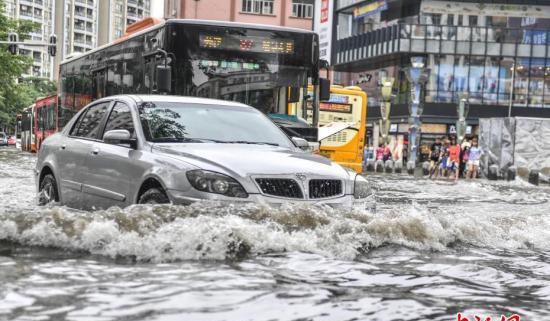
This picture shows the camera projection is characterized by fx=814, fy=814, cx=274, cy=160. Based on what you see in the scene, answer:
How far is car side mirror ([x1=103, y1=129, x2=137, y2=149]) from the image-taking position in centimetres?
716

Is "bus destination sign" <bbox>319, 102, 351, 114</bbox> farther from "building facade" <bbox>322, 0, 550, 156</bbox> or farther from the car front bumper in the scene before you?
"building facade" <bbox>322, 0, 550, 156</bbox>

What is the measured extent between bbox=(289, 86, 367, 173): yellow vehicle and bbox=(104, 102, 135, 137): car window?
15078 millimetres

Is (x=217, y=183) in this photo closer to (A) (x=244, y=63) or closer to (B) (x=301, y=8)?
(A) (x=244, y=63)

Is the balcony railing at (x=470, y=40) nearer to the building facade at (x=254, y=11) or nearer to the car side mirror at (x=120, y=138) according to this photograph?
the building facade at (x=254, y=11)

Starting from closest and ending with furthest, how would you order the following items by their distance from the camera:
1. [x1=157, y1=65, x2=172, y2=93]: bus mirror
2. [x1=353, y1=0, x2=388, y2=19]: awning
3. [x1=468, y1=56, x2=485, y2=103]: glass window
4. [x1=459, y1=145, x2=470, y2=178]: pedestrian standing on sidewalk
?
[x1=157, y1=65, x2=172, y2=93]: bus mirror → [x1=459, y1=145, x2=470, y2=178]: pedestrian standing on sidewalk → [x1=468, y1=56, x2=485, y2=103]: glass window → [x1=353, y1=0, x2=388, y2=19]: awning

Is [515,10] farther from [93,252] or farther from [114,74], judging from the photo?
[93,252]

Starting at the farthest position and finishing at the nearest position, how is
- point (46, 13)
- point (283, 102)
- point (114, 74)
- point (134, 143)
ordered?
point (46, 13)
point (114, 74)
point (283, 102)
point (134, 143)

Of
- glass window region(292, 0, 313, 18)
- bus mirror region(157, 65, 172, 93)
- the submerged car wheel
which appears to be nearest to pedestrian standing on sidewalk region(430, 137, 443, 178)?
bus mirror region(157, 65, 172, 93)

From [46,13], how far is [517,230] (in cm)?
13700

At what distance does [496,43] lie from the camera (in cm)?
A: 5403

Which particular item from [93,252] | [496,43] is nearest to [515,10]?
[496,43]

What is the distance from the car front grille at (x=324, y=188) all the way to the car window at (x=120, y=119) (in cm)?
186

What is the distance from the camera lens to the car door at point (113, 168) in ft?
23.1

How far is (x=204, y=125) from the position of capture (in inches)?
299
